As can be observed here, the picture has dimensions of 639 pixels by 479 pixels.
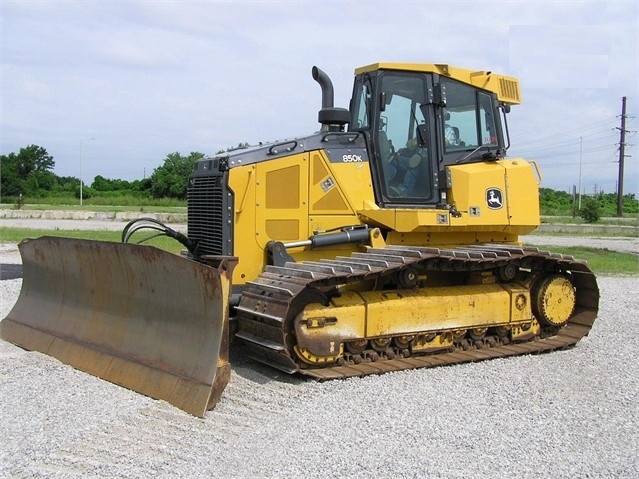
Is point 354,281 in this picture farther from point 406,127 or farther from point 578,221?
point 578,221

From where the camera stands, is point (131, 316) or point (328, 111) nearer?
point (131, 316)

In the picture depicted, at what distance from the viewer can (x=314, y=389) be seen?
651 cm

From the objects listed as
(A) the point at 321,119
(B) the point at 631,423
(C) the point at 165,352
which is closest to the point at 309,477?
(C) the point at 165,352

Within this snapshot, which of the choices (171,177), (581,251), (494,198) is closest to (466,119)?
(494,198)

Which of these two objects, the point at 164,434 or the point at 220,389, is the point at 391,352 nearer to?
the point at 220,389

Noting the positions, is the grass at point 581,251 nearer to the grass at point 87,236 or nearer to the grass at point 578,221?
the grass at point 87,236

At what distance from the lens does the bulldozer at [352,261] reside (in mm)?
6828

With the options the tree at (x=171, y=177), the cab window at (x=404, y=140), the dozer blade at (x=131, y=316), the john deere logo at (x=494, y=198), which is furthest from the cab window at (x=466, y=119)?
the tree at (x=171, y=177)

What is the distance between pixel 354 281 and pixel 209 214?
1.87 metres

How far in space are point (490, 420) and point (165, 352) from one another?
116 inches

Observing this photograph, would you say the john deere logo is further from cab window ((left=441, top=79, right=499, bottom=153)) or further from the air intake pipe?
the air intake pipe

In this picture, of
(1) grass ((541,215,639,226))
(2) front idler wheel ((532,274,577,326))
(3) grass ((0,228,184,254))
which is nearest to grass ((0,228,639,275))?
(3) grass ((0,228,184,254))

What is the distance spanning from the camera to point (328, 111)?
26.9 feet

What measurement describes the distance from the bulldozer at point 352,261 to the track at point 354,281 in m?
0.02
